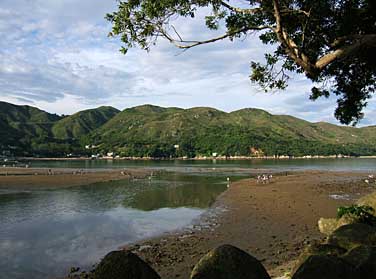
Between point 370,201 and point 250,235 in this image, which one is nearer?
point 370,201

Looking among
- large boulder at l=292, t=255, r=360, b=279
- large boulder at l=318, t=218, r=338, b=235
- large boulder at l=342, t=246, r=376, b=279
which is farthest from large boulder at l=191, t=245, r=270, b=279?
large boulder at l=318, t=218, r=338, b=235

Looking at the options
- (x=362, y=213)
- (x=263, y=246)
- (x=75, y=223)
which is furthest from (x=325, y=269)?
(x=75, y=223)

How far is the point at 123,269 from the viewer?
6.81 meters

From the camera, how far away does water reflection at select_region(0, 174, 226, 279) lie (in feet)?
57.9

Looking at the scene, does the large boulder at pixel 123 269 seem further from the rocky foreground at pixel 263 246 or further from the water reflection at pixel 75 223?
the water reflection at pixel 75 223

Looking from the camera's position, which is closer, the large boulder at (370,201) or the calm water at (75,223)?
the large boulder at (370,201)

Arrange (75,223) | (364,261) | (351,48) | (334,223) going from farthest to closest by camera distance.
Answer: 1. (75,223)
2. (334,223)
3. (351,48)
4. (364,261)

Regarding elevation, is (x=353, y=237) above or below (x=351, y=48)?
below

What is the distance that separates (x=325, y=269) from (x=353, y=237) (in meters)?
4.96

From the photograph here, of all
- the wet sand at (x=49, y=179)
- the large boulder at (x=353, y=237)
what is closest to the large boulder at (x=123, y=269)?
the large boulder at (x=353, y=237)

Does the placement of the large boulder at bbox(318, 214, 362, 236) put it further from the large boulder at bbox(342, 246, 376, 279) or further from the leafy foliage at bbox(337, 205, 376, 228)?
the large boulder at bbox(342, 246, 376, 279)

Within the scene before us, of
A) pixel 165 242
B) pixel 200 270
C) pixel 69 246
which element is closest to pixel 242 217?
pixel 165 242

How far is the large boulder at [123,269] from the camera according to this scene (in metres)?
6.78

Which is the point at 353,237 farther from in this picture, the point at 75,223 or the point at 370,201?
the point at 75,223
